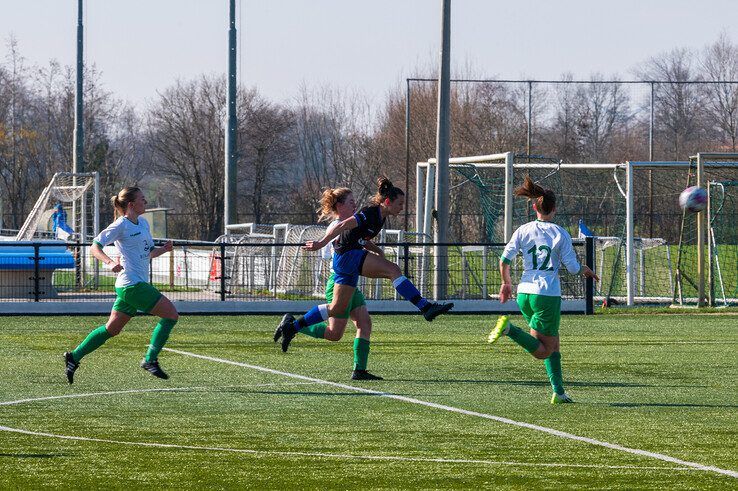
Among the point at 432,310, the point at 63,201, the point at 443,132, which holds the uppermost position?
the point at 443,132

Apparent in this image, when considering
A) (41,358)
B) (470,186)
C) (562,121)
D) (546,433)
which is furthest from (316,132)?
(546,433)

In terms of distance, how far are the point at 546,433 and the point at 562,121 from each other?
1774 inches

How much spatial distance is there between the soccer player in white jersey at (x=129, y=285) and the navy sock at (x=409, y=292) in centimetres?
208

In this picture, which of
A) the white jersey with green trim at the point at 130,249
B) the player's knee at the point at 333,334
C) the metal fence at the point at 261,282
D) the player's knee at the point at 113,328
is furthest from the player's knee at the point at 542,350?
the metal fence at the point at 261,282

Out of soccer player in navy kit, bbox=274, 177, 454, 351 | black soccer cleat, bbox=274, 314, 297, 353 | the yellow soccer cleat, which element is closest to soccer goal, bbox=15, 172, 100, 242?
black soccer cleat, bbox=274, 314, 297, 353

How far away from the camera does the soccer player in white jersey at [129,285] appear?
11539mm

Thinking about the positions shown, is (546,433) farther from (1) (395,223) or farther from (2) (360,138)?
(2) (360,138)

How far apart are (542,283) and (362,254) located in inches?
84.3

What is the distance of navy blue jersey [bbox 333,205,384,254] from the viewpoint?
11.4 meters

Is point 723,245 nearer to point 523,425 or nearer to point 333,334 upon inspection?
point 333,334

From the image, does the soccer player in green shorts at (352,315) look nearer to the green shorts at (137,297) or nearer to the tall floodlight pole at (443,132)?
the green shorts at (137,297)

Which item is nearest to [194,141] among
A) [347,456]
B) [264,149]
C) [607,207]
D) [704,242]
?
[264,149]

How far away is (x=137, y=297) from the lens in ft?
37.8

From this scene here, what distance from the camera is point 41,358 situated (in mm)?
14312
